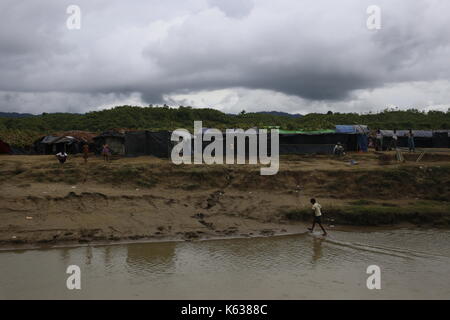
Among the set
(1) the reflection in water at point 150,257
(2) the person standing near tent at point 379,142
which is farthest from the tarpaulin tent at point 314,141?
(1) the reflection in water at point 150,257

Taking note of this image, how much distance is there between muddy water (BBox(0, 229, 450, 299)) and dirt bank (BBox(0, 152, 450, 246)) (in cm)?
110

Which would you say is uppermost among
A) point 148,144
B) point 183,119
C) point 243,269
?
point 183,119

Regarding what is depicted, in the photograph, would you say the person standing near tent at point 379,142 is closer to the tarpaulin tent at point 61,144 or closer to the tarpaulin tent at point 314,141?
the tarpaulin tent at point 314,141

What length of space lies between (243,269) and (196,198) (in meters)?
5.91

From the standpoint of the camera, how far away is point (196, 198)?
1675 centimetres

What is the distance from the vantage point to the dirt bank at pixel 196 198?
46.5ft

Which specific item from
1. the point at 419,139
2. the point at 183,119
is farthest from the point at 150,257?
the point at 183,119

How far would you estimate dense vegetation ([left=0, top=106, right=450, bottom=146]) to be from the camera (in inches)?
1497

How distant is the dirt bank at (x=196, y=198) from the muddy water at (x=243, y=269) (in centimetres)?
110

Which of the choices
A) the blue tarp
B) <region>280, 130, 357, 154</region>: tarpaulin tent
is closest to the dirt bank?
<region>280, 130, 357, 154</region>: tarpaulin tent

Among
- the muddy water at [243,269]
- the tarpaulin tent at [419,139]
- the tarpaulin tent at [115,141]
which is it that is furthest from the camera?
the tarpaulin tent at [419,139]

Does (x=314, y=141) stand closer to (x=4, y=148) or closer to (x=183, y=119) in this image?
(x=4, y=148)

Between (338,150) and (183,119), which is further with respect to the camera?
(183,119)
